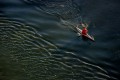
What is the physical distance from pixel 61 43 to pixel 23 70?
4.55m

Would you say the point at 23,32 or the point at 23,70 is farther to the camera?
the point at 23,32

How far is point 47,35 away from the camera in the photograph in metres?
24.6

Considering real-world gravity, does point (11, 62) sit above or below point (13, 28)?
below

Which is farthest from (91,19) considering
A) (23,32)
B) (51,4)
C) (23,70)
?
(23,70)

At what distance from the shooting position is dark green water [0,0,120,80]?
2088cm

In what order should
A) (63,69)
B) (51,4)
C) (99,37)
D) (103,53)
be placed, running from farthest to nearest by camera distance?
1. (51,4)
2. (99,37)
3. (103,53)
4. (63,69)

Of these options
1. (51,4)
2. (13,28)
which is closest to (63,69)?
(13,28)

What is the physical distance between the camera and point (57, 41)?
78.5 feet

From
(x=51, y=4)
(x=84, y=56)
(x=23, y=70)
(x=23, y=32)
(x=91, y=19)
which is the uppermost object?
(x=51, y=4)

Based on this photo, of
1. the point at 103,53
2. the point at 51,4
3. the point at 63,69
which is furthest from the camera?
the point at 51,4

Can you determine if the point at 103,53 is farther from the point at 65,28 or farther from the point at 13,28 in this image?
the point at 13,28

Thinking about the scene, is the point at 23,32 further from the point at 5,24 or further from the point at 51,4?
the point at 51,4

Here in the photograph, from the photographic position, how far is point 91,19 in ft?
88.5

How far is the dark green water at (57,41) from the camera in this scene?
20.9 metres
